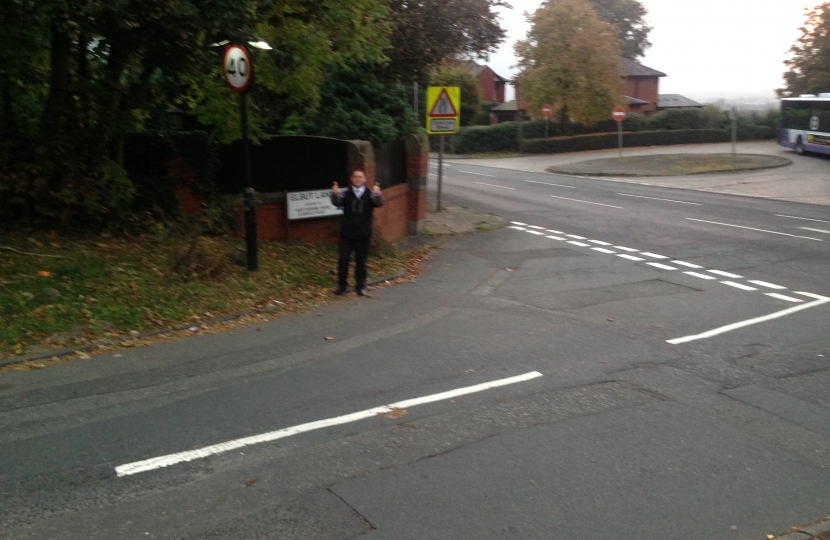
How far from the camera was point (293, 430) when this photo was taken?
6.23 m

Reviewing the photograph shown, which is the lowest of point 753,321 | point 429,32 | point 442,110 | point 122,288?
point 753,321

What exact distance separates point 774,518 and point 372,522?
2.44 meters

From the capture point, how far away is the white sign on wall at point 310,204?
559 inches

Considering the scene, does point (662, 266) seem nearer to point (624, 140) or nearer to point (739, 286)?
point (739, 286)

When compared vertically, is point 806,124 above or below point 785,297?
above

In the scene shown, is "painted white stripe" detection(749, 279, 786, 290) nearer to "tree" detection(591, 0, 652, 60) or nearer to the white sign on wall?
the white sign on wall

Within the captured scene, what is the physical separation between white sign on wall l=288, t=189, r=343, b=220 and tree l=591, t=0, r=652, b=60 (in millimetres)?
87799

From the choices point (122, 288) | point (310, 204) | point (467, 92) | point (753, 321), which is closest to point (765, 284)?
point (753, 321)

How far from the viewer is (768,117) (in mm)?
61000

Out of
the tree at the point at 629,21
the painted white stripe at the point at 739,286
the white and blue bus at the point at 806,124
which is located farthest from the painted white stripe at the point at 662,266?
the tree at the point at 629,21

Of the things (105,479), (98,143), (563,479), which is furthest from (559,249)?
(105,479)

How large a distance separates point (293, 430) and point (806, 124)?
43.9 m

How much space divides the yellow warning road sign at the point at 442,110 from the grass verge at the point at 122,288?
25.5ft

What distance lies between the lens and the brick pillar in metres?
18.0
